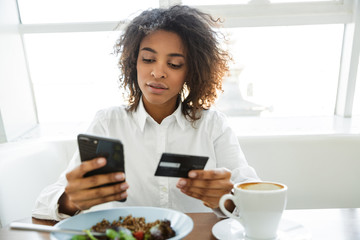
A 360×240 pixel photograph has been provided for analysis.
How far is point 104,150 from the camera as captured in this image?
0.76 m

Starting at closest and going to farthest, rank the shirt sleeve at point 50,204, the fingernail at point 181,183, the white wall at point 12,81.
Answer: the fingernail at point 181,183, the shirt sleeve at point 50,204, the white wall at point 12,81

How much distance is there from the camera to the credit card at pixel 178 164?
78cm

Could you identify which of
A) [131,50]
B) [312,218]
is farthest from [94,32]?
[312,218]

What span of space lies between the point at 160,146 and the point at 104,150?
0.59 m

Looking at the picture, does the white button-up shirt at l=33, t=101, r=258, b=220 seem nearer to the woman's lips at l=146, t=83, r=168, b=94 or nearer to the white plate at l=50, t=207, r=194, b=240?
the woman's lips at l=146, t=83, r=168, b=94

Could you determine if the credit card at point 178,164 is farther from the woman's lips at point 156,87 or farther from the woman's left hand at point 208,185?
the woman's lips at point 156,87

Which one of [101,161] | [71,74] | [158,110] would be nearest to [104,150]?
[101,161]

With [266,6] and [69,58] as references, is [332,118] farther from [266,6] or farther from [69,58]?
[69,58]

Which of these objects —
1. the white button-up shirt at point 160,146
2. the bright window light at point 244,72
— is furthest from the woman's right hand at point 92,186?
the bright window light at point 244,72

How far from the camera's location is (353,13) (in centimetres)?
206

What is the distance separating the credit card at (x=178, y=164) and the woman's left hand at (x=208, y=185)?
A: 35mm

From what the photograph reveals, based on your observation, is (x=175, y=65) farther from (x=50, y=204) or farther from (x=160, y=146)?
(x=50, y=204)

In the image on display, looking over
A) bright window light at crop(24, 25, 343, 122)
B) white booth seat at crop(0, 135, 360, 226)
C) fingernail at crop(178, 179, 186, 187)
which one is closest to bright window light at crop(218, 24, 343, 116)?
bright window light at crop(24, 25, 343, 122)

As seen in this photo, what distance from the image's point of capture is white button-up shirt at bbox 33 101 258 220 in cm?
133
